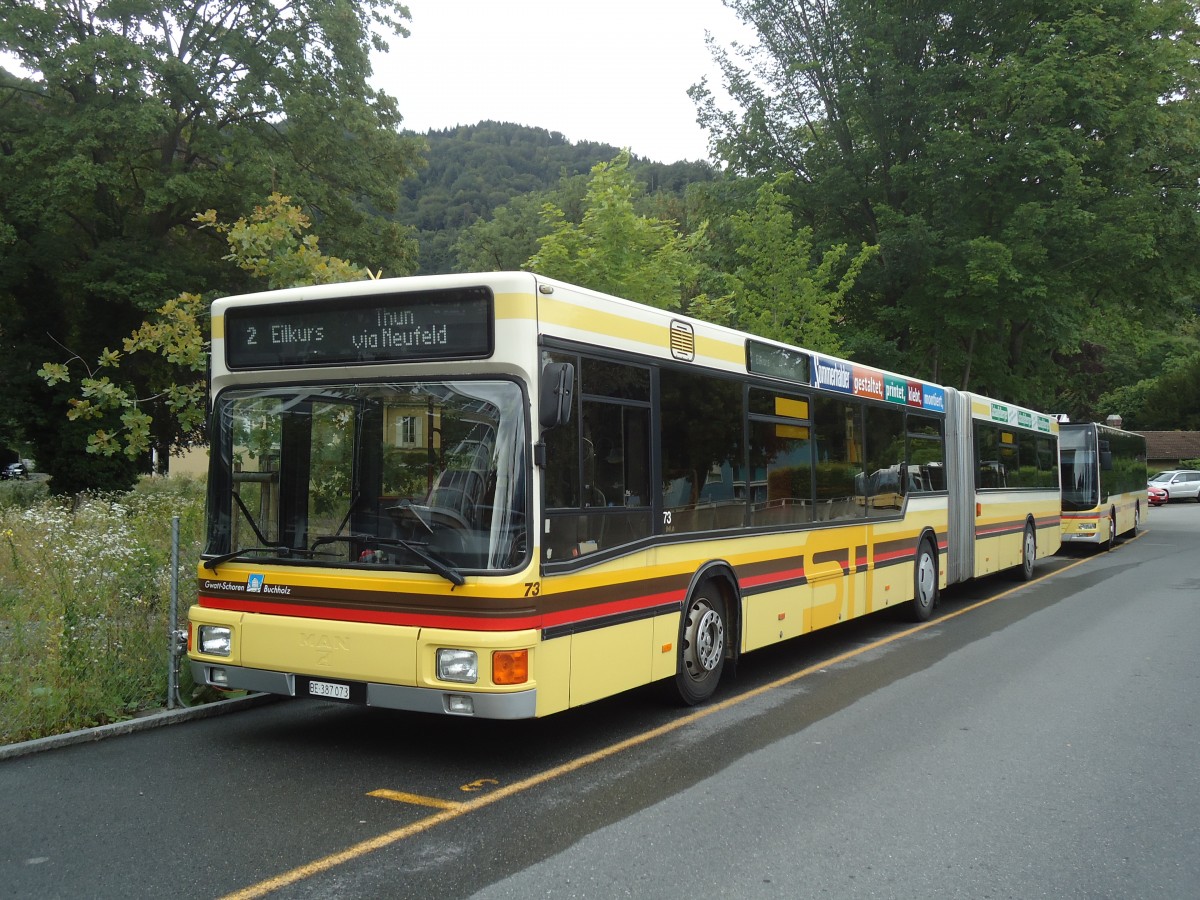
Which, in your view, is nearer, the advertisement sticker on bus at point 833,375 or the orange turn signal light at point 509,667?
the orange turn signal light at point 509,667

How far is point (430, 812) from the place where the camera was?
523 cm

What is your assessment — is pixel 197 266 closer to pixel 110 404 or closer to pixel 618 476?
pixel 110 404

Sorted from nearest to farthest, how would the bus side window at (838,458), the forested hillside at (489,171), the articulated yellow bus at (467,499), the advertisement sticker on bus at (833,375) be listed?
the articulated yellow bus at (467,499) < the bus side window at (838,458) < the advertisement sticker on bus at (833,375) < the forested hillside at (489,171)

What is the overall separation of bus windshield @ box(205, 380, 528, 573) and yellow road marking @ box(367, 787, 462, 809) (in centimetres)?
120

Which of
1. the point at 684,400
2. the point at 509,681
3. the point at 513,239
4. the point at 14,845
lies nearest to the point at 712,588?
the point at 684,400

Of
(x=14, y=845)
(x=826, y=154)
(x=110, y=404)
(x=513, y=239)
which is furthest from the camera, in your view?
(x=513, y=239)

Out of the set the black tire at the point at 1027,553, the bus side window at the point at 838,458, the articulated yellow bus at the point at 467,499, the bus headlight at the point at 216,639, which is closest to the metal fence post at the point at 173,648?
the articulated yellow bus at the point at 467,499

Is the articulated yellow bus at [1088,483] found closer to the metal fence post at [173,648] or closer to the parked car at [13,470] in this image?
the metal fence post at [173,648]

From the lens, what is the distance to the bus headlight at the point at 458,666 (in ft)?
18.5

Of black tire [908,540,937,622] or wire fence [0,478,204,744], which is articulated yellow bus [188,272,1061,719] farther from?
black tire [908,540,937,622]

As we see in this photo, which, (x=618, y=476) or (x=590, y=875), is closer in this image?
(x=590, y=875)

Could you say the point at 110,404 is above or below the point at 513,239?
below

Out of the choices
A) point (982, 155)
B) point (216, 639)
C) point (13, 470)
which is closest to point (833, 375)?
point (216, 639)

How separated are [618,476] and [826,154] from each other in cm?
2456
